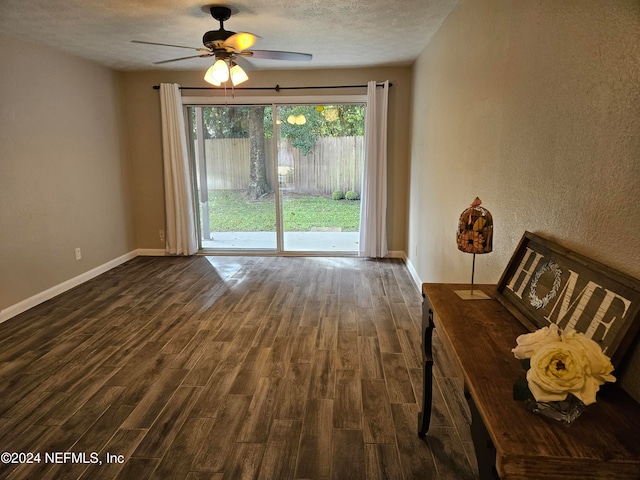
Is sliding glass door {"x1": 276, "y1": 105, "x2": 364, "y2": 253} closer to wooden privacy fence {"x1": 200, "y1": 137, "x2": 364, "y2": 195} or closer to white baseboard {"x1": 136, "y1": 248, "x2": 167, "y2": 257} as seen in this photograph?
wooden privacy fence {"x1": 200, "y1": 137, "x2": 364, "y2": 195}

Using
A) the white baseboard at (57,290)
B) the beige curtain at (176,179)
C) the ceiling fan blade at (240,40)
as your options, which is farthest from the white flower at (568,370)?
the beige curtain at (176,179)

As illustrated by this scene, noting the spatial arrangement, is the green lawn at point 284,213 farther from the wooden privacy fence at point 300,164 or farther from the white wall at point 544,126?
the white wall at point 544,126

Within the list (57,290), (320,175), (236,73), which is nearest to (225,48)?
(236,73)

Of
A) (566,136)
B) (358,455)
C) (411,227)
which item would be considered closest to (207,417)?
(358,455)

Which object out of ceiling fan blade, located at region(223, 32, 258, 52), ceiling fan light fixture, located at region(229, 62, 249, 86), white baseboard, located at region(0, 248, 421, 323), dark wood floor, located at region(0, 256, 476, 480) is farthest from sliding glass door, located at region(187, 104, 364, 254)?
ceiling fan blade, located at region(223, 32, 258, 52)

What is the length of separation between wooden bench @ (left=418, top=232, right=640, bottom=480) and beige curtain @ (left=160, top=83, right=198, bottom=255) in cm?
485

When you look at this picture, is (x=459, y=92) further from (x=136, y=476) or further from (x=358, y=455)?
(x=136, y=476)

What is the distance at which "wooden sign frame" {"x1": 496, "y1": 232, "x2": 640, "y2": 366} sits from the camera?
1.03 m

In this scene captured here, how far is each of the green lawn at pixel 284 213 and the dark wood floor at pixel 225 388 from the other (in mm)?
1736

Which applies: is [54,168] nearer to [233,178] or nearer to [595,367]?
[233,178]

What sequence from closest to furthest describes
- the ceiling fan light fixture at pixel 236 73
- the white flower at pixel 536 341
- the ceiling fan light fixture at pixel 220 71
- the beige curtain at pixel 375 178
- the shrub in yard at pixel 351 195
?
the white flower at pixel 536 341
the ceiling fan light fixture at pixel 220 71
the ceiling fan light fixture at pixel 236 73
the beige curtain at pixel 375 178
the shrub in yard at pixel 351 195

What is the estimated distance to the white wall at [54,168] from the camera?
11.8 ft

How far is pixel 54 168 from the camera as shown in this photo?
4137 millimetres

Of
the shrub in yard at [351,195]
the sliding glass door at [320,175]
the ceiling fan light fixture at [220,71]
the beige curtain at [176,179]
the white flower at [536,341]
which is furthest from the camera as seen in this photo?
the shrub in yard at [351,195]
